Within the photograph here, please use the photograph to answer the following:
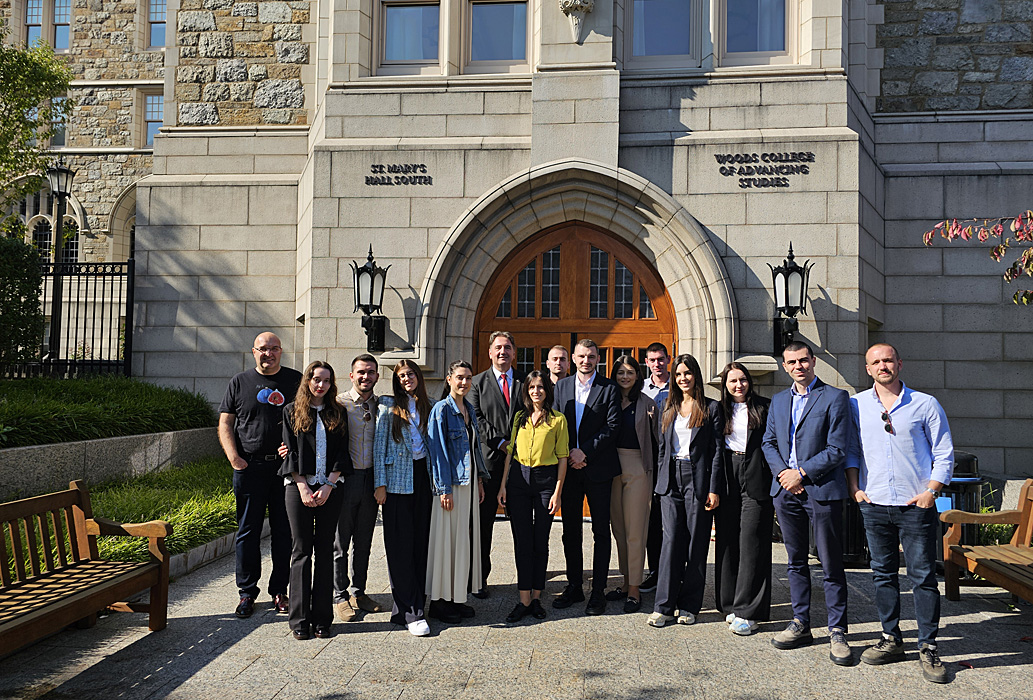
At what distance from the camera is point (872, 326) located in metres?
8.34

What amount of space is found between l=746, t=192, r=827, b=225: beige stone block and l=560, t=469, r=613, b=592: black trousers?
388 cm

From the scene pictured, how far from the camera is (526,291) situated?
8266 millimetres

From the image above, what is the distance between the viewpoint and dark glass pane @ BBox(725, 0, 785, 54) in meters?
8.09

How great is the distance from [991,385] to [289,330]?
8.24m

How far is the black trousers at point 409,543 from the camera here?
4613mm

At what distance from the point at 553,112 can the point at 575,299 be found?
6.59 ft

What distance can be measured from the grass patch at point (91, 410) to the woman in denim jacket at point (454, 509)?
14.4ft

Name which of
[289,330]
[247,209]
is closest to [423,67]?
[247,209]

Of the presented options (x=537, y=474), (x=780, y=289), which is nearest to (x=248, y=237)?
(x=537, y=474)

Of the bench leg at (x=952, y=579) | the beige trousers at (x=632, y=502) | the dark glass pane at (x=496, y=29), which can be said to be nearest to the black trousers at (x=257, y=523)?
the beige trousers at (x=632, y=502)

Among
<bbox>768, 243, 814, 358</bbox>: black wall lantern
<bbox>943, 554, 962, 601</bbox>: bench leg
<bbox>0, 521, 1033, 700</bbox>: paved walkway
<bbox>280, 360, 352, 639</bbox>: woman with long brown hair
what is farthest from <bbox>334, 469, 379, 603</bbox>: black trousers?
<bbox>768, 243, 814, 358</bbox>: black wall lantern

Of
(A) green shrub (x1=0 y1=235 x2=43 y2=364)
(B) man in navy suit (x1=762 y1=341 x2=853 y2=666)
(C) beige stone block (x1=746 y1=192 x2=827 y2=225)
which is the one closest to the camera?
(B) man in navy suit (x1=762 y1=341 x2=853 y2=666)

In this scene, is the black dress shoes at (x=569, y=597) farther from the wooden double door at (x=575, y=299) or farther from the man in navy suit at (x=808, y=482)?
the wooden double door at (x=575, y=299)

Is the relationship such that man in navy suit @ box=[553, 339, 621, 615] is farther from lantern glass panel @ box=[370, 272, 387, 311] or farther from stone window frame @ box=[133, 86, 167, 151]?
stone window frame @ box=[133, 86, 167, 151]
